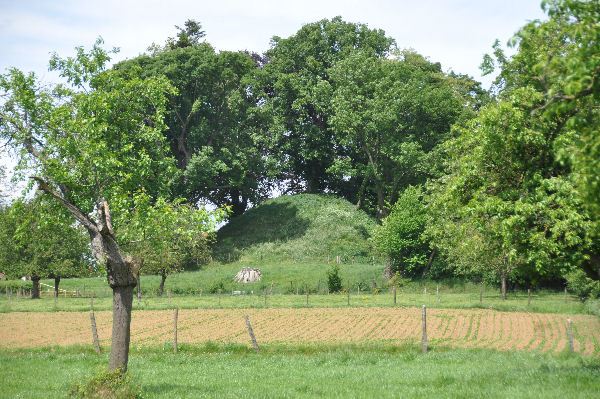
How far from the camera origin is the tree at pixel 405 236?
62.7m

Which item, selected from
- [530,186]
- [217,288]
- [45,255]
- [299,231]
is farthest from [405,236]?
[530,186]

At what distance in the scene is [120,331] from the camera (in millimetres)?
15016

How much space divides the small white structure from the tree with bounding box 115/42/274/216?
1236cm

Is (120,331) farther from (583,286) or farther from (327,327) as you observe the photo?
(583,286)

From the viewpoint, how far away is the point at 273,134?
→ 265 ft

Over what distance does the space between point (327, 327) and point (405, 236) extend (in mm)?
31013

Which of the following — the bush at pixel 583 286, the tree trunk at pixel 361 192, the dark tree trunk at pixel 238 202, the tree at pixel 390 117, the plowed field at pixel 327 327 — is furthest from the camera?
the dark tree trunk at pixel 238 202

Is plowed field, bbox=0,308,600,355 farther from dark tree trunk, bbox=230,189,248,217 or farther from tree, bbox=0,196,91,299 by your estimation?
dark tree trunk, bbox=230,189,248,217

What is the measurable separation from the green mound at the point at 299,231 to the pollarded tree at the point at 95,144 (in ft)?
163

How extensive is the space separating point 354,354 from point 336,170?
172 ft

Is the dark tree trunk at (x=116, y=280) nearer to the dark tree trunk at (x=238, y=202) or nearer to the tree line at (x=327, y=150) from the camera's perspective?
the tree line at (x=327, y=150)

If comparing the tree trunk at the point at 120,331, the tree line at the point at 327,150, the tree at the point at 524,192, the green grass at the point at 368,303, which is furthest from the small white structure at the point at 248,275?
the tree trunk at the point at 120,331

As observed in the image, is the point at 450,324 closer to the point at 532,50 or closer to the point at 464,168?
the point at 464,168

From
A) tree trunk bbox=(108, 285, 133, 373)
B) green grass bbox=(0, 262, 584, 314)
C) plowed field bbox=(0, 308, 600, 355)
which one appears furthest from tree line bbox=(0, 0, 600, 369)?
plowed field bbox=(0, 308, 600, 355)
